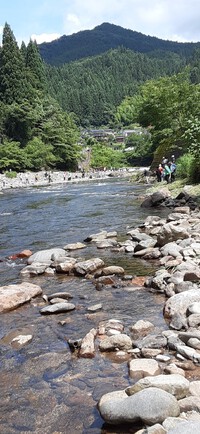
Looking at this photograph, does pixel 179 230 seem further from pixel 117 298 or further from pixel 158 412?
pixel 158 412

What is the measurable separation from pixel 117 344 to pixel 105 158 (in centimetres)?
8069

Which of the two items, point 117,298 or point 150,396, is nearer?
point 150,396

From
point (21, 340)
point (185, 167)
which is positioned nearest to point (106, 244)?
point (21, 340)

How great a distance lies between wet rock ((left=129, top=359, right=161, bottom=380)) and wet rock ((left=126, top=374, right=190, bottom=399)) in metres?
0.40

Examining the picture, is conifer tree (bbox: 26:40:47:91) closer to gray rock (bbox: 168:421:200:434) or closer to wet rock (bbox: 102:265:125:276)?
wet rock (bbox: 102:265:125:276)

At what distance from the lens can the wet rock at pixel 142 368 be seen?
179 inches

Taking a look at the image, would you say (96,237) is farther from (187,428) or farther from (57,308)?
(187,428)

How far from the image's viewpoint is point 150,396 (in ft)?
12.2

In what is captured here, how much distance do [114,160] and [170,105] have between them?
5575 centimetres

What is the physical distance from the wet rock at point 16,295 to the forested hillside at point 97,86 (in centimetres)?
11672

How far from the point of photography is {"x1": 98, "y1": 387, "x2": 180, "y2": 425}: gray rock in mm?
3572

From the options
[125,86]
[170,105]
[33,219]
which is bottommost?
[33,219]

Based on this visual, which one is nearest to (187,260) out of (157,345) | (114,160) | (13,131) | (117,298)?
(117,298)

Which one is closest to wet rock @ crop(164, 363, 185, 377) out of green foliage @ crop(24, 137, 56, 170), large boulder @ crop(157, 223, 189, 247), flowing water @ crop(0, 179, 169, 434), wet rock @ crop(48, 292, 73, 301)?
flowing water @ crop(0, 179, 169, 434)
